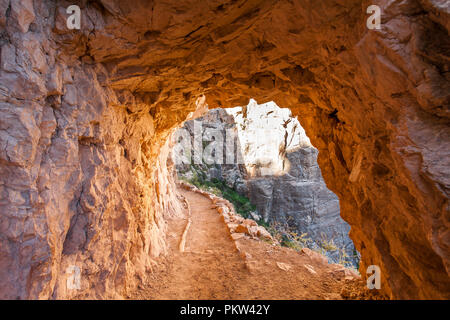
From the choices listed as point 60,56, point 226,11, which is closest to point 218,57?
point 226,11

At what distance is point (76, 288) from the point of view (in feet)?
9.77

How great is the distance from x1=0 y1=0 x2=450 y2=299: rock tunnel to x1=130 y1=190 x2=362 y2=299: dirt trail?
85cm

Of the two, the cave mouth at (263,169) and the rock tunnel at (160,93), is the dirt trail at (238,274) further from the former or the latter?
the cave mouth at (263,169)

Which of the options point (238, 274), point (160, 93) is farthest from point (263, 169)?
point (160, 93)

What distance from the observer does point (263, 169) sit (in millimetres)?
21500

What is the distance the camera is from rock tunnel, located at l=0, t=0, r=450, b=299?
2.15 metres

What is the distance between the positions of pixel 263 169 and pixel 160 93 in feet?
58.8

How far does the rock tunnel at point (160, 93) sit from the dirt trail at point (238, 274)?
2.80 ft

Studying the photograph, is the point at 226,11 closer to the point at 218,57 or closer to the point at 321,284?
the point at 218,57

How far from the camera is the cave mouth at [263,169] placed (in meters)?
19.4

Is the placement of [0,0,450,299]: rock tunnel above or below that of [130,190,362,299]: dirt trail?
above

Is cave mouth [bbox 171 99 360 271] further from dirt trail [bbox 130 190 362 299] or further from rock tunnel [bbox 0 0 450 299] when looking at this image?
rock tunnel [bbox 0 0 450 299]

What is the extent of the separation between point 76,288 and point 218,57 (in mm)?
4463

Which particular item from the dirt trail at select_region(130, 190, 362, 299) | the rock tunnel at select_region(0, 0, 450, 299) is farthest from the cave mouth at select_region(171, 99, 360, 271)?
the rock tunnel at select_region(0, 0, 450, 299)
